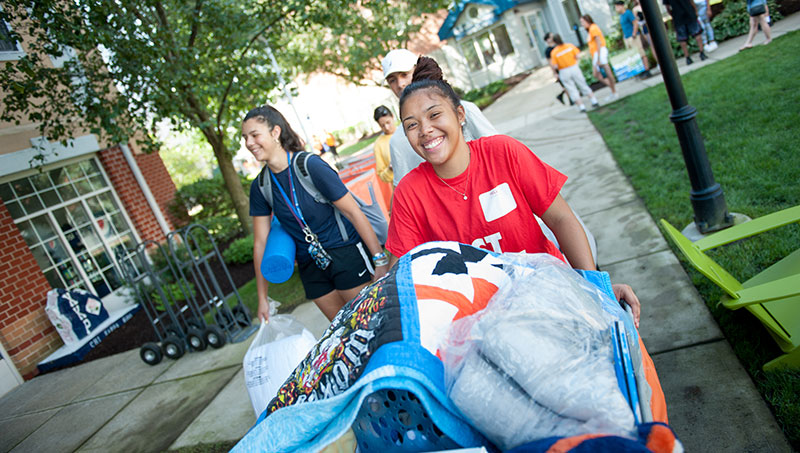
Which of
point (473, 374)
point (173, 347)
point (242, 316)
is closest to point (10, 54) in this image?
point (173, 347)

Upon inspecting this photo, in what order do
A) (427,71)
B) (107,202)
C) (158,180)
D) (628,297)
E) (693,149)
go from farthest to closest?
1. (158,180)
2. (107,202)
3. (693,149)
4. (427,71)
5. (628,297)

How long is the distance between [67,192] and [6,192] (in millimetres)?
1102

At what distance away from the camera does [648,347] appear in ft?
9.64

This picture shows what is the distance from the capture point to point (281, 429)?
→ 48.6 inches

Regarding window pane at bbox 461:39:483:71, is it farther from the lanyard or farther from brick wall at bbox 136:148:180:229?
the lanyard

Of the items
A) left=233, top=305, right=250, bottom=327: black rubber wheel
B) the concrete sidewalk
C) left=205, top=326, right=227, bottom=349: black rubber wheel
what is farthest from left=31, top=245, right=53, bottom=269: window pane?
left=205, top=326, right=227, bottom=349: black rubber wheel

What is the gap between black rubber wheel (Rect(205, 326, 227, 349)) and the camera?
18.9 feet

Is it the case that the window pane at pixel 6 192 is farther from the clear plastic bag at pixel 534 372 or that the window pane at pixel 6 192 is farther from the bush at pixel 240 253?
the clear plastic bag at pixel 534 372

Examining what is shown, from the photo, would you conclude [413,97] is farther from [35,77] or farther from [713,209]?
[35,77]

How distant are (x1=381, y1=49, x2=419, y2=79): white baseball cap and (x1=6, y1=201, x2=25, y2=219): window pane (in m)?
7.84

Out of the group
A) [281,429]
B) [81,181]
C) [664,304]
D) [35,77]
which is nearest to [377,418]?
[281,429]

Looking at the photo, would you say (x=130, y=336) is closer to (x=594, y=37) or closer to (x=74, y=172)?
(x=74, y=172)

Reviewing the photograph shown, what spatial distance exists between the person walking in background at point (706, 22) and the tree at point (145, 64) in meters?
7.09

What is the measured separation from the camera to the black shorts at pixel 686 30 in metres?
9.93
